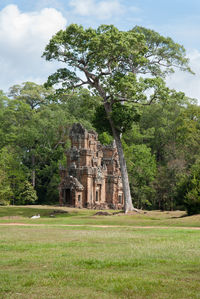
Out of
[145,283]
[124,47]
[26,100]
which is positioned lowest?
[145,283]

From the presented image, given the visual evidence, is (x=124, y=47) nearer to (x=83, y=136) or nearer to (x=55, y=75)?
(x=55, y=75)

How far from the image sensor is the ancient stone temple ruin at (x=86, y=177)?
5194cm

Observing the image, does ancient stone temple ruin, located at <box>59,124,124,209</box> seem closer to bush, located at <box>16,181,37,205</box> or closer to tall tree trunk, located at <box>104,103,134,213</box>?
bush, located at <box>16,181,37,205</box>

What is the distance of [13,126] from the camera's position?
212 feet

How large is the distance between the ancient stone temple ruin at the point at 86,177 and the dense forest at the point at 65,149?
10.3 ft

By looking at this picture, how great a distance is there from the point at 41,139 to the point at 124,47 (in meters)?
32.9

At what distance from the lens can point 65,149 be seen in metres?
63.8

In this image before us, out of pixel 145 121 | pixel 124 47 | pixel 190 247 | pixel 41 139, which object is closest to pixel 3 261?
pixel 190 247

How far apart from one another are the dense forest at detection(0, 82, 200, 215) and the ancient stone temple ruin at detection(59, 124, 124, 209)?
314 cm

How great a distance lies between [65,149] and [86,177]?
41.1ft

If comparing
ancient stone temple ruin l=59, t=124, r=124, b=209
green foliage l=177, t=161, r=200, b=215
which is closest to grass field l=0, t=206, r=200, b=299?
green foliage l=177, t=161, r=200, b=215

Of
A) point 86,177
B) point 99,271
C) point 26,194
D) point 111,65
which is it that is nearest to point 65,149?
point 26,194

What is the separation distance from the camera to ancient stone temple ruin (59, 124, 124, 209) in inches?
2045

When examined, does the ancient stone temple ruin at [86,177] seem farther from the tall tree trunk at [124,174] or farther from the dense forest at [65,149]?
the tall tree trunk at [124,174]
